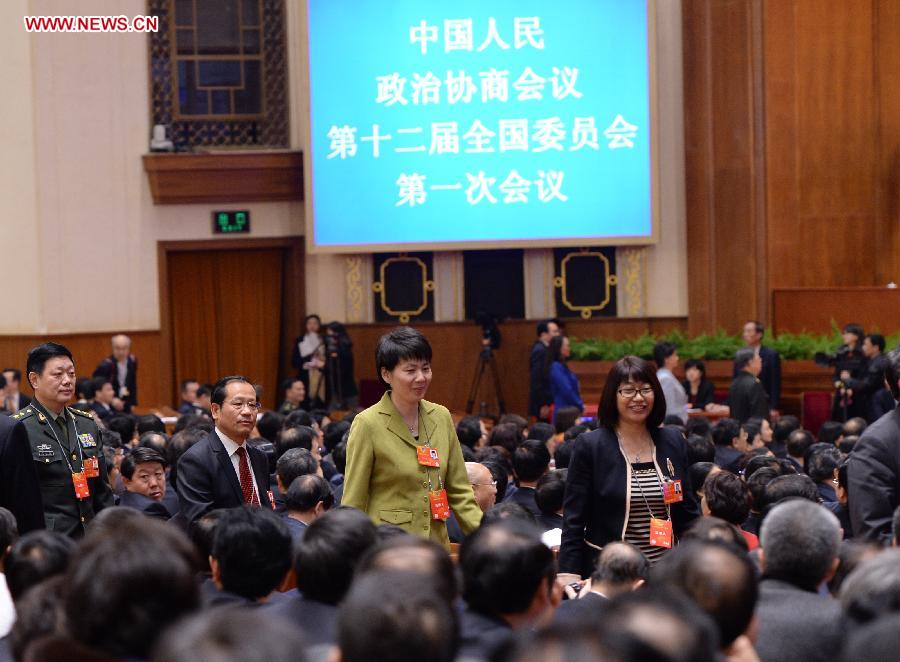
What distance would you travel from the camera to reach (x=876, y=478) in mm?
3738

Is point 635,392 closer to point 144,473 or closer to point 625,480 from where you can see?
point 625,480

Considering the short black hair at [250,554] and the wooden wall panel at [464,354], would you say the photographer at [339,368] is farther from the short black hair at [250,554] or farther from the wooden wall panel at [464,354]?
the short black hair at [250,554]

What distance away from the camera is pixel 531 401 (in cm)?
1154

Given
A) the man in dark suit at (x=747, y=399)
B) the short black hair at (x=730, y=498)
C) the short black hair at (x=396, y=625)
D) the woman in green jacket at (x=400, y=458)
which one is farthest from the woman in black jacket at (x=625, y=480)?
the man in dark suit at (x=747, y=399)

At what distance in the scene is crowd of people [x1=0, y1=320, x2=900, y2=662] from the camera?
1.84 metres

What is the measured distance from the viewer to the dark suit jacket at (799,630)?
2.56m

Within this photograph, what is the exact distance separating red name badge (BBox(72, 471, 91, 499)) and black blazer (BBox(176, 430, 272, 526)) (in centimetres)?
57

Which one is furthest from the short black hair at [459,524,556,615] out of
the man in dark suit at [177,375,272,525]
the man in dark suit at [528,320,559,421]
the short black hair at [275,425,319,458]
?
the man in dark suit at [528,320,559,421]

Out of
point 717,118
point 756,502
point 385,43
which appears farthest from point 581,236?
point 756,502

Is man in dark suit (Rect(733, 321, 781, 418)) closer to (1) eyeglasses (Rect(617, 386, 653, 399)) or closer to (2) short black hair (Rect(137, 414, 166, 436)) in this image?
(2) short black hair (Rect(137, 414, 166, 436))

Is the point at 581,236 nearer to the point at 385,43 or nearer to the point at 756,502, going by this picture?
the point at 385,43

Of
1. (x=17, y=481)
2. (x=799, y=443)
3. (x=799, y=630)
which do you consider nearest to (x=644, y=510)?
(x=799, y=630)

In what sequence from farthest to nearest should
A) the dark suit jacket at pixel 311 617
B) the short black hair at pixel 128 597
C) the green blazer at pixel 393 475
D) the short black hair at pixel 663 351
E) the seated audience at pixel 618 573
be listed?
the short black hair at pixel 663 351
the green blazer at pixel 393 475
the seated audience at pixel 618 573
the dark suit jacket at pixel 311 617
the short black hair at pixel 128 597

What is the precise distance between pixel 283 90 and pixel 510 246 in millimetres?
2876
